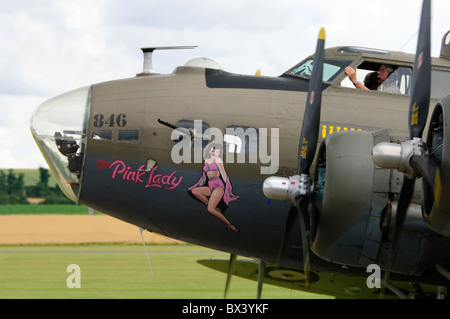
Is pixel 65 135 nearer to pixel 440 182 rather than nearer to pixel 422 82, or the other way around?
pixel 422 82

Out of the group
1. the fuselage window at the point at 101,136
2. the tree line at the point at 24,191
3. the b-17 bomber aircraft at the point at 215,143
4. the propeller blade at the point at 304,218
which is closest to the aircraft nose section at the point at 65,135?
the b-17 bomber aircraft at the point at 215,143

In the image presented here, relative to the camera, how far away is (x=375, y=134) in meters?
8.89

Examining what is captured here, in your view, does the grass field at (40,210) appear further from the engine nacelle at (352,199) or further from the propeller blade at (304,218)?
the engine nacelle at (352,199)

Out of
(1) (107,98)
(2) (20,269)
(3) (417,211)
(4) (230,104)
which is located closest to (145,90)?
(1) (107,98)

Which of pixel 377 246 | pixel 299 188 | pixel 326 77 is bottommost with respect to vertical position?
pixel 377 246

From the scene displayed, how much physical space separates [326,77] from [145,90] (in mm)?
2943

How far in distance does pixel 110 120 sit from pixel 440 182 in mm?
5344

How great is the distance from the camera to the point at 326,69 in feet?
37.8

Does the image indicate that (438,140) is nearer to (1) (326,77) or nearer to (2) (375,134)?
(2) (375,134)

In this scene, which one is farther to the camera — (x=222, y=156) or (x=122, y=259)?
(x=122, y=259)

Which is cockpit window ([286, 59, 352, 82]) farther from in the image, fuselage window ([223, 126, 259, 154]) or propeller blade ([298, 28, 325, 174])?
propeller blade ([298, 28, 325, 174])

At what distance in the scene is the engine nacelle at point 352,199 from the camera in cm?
856

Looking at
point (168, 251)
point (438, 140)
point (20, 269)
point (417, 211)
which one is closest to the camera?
point (438, 140)

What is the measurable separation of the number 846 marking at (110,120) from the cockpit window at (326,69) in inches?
115
